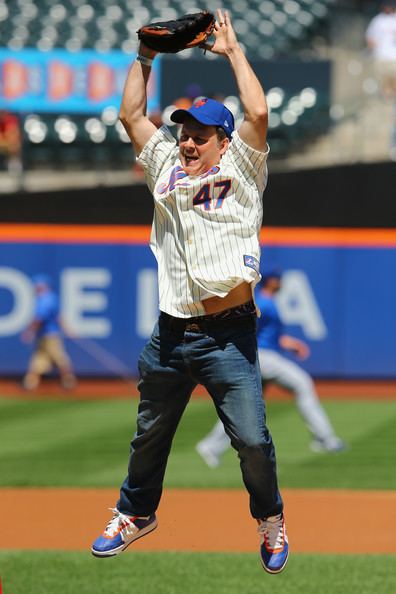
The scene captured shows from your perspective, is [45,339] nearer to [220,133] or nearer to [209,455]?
[209,455]

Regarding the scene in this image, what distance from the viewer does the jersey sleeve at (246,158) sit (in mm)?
5078

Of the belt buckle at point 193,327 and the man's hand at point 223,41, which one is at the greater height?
the man's hand at point 223,41

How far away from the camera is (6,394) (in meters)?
17.0

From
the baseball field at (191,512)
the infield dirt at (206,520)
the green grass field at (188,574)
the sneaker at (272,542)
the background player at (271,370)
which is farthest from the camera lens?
the background player at (271,370)

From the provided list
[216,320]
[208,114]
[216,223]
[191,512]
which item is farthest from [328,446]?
[208,114]

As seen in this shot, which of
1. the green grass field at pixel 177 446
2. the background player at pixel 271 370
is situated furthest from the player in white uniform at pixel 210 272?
the background player at pixel 271 370

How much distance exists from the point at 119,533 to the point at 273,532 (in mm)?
772

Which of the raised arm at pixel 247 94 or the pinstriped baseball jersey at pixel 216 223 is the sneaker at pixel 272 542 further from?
the raised arm at pixel 247 94

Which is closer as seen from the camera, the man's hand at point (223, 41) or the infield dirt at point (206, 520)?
the man's hand at point (223, 41)

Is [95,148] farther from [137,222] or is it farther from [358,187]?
[358,187]

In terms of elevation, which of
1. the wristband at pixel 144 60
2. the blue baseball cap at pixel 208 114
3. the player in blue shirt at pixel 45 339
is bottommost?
the player in blue shirt at pixel 45 339

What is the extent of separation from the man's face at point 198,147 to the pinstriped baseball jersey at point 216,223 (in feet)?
0.13

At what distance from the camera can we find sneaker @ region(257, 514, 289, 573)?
5.36 m

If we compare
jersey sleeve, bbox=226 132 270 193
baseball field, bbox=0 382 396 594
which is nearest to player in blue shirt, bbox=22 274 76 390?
baseball field, bbox=0 382 396 594
